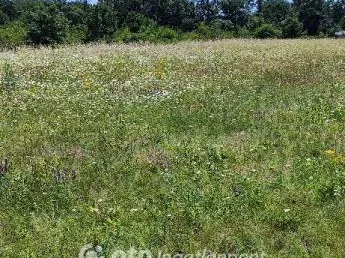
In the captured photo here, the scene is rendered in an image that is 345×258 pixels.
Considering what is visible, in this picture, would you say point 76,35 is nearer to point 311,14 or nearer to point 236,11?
point 311,14

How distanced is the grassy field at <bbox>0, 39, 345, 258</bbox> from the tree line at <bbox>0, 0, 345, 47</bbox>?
19.5 metres

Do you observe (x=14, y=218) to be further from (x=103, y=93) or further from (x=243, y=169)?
(x=103, y=93)

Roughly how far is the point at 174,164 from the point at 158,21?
9538 centimetres

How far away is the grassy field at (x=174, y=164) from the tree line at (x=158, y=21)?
1952 centimetres

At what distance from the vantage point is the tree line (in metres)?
40.8

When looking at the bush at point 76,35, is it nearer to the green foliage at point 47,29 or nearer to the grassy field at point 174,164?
the green foliage at point 47,29

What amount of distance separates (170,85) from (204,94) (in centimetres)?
160

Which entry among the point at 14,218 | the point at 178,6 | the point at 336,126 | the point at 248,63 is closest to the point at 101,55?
the point at 248,63

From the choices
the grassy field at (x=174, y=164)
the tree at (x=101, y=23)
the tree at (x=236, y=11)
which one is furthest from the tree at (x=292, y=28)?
the grassy field at (x=174, y=164)

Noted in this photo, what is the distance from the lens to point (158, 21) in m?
101

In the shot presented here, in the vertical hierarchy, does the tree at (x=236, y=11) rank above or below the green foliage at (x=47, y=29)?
above

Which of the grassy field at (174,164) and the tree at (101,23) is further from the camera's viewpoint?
the tree at (101,23)

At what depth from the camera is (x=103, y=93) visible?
14352 millimetres

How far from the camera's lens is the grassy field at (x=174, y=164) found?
250 inches
